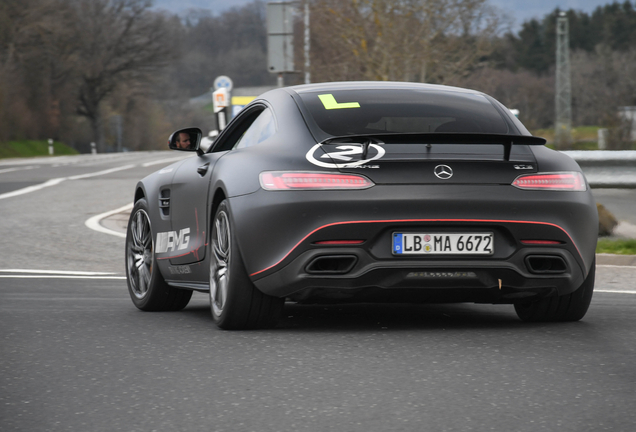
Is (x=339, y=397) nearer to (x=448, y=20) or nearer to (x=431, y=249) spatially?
(x=431, y=249)

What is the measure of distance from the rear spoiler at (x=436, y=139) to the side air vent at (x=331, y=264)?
60 cm

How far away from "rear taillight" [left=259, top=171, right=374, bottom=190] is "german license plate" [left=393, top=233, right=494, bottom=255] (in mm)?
328

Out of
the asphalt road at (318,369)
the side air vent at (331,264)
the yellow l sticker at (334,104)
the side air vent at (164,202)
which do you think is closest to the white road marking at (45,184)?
the asphalt road at (318,369)

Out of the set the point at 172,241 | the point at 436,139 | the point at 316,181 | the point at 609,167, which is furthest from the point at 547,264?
the point at 609,167

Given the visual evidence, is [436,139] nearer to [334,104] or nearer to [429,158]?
[429,158]

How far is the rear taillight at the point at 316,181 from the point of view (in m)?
5.42

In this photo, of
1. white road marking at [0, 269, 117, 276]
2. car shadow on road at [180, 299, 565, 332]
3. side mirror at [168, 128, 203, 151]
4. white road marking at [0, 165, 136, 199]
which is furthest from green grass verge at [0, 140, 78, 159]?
car shadow on road at [180, 299, 565, 332]

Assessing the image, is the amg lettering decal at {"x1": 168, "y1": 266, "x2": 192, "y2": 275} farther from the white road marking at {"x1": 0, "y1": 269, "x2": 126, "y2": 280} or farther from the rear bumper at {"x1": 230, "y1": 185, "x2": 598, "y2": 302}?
the white road marking at {"x1": 0, "y1": 269, "x2": 126, "y2": 280}

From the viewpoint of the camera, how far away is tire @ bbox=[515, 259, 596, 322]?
6059mm

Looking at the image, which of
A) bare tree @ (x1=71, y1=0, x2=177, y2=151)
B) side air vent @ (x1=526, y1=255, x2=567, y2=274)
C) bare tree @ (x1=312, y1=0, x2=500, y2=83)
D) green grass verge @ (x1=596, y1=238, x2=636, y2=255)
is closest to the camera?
side air vent @ (x1=526, y1=255, x2=567, y2=274)

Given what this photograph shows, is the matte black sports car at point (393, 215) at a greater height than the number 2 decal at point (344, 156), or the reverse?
the number 2 decal at point (344, 156)

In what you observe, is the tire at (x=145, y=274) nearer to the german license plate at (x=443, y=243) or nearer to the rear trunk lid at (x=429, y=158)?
the rear trunk lid at (x=429, y=158)

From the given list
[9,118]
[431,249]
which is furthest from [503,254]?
[9,118]

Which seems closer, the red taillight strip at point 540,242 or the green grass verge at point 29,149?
the red taillight strip at point 540,242
